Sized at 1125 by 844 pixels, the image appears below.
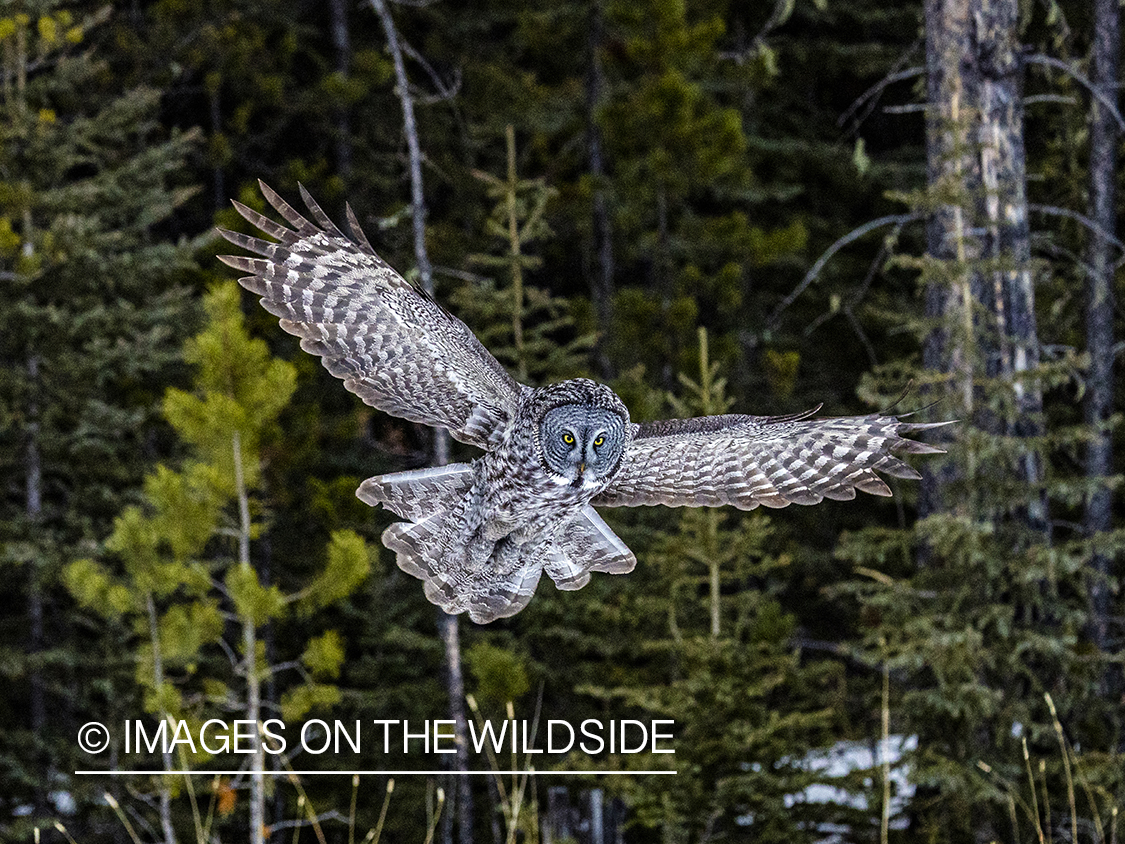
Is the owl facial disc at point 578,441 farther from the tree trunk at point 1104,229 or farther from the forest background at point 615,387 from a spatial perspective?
the tree trunk at point 1104,229

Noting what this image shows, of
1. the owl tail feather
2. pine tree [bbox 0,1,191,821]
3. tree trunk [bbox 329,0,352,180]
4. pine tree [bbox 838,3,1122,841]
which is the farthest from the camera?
tree trunk [bbox 329,0,352,180]

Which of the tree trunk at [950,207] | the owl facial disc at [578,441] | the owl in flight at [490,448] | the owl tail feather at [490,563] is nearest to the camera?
the owl facial disc at [578,441]

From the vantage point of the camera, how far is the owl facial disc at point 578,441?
3201mm

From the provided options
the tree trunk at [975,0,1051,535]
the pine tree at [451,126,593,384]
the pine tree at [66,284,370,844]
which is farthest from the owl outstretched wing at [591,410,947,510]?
the pine tree at [66,284,370,844]

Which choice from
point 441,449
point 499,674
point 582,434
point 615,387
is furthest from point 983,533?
point 582,434

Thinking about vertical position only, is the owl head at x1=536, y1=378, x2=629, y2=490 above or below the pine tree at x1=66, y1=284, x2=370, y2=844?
below

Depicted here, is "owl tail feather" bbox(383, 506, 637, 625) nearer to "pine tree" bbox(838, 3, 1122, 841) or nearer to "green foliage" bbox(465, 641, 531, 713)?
"pine tree" bbox(838, 3, 1122, 841)

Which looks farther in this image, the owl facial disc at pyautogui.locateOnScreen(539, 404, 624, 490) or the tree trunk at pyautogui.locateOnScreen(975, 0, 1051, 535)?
the tree trunk at pyautogui.locateOnScreen(975, 0, 1051, 535)

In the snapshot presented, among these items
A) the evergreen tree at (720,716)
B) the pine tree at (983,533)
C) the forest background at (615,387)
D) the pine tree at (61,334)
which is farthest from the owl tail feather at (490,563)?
the pine tree at (61,334)

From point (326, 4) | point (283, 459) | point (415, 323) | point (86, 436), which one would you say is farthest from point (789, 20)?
point (415, 323)

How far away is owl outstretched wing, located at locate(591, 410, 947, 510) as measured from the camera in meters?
3.42

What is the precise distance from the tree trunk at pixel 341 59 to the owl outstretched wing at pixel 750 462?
1269 centimetres

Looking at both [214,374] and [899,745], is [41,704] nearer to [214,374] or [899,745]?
[214,374]

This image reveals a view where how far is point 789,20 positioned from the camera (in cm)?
1648
